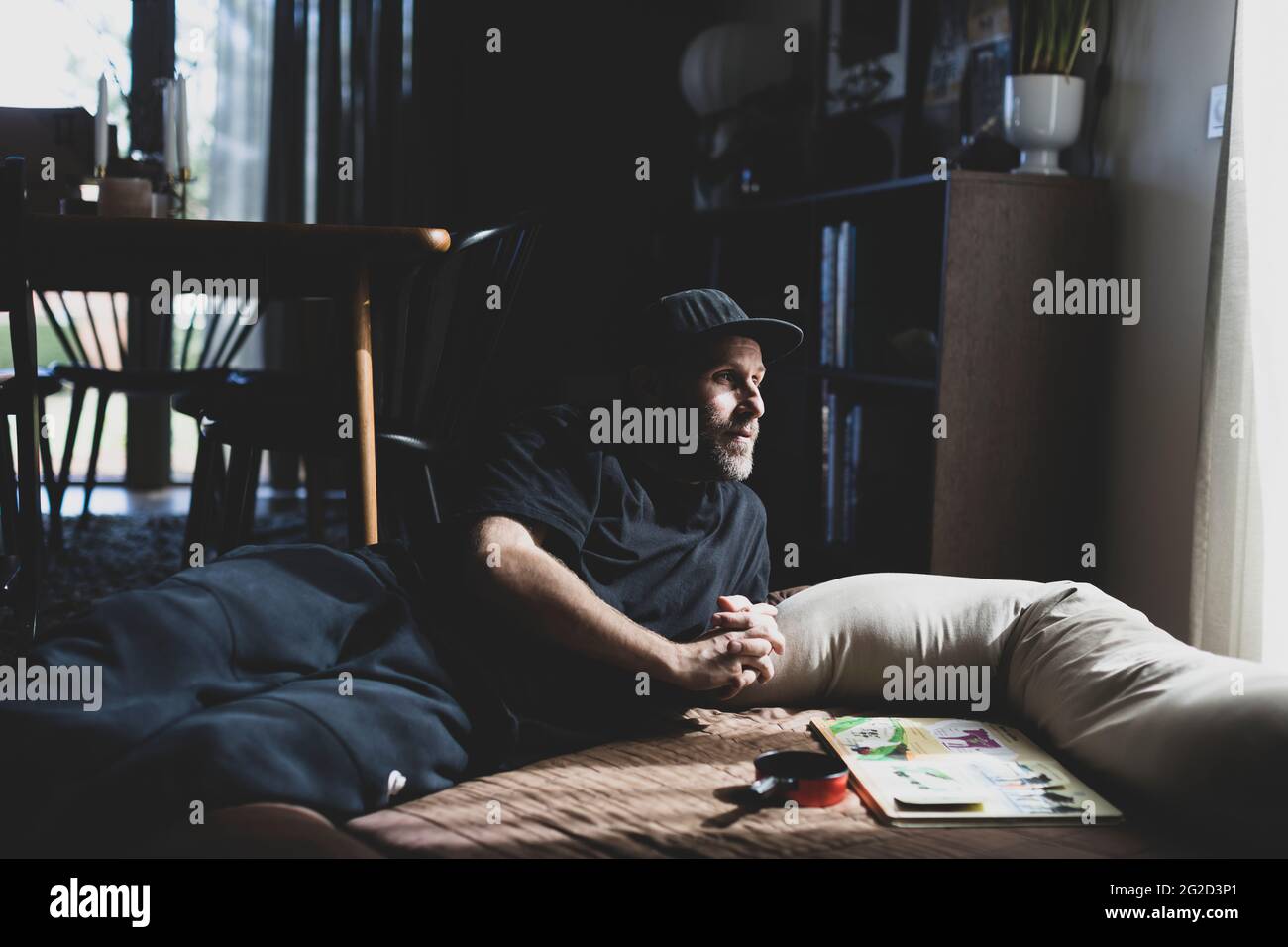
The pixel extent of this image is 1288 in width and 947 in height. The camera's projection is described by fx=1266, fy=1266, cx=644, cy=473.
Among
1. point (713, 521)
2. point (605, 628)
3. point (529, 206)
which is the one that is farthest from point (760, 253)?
point (605, 628)

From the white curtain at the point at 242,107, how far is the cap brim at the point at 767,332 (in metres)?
3.49

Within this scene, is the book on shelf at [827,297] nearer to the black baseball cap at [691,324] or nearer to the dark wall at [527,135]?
the dark wall at [527,135]

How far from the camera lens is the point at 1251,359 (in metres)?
2.24

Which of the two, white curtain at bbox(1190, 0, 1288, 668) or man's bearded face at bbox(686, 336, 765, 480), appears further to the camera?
white curtain at bbox(1190, 0, 1288, 668)

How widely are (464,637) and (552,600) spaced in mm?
154

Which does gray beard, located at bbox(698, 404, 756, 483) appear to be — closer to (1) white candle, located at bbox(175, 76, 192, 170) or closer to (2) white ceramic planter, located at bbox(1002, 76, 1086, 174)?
(2) white ceramic planter, located at bbox(1002, 76, 1086, 174)

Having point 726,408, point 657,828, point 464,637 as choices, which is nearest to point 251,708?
point 464,637

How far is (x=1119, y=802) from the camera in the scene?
58.1 inches

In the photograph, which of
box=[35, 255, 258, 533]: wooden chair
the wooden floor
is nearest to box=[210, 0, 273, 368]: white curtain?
box=[35, 255, 258, 533]: wooden chair

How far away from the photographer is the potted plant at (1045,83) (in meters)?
2.71

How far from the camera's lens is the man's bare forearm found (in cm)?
158

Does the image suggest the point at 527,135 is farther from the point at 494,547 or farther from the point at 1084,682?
the point at 1084,682
